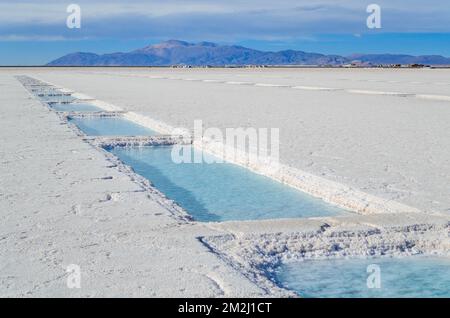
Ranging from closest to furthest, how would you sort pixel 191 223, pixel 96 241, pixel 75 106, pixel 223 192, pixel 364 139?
1. pixel 96 241
2. pixel 191 223
3. pixel 223 192
4. pixel 364 139
5. pixel 75 106

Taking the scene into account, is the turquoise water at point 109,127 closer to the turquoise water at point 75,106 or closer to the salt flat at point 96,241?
the turquoise water at point 75,106

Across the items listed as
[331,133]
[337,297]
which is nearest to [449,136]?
[331,133]

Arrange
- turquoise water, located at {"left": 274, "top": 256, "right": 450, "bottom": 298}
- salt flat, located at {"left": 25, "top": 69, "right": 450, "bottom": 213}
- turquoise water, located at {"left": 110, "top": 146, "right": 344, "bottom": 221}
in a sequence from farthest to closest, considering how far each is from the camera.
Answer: salt flat, located at {"left": 25, "top": 69, "right": 450, "bottom": 213} → turquoise water, located at {"left": 110, "top": 146, "right": 344, "bottom": 221} → turquoise water, located at {"left": 274, "top": 256, "right": 450, "bottom": 298}

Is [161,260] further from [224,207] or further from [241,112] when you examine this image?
[241,112]

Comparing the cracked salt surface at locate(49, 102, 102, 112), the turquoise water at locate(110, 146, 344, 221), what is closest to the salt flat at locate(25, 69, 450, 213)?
the turquoise water at locate(110, 146, 344, 221)

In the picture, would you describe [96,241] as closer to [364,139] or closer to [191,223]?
[191,223]

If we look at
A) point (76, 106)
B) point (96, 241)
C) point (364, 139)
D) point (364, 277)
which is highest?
point (76, 106)

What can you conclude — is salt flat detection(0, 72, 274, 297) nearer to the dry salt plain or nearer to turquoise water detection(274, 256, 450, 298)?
the dry salt plain

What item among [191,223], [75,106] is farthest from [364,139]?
[75,106]
